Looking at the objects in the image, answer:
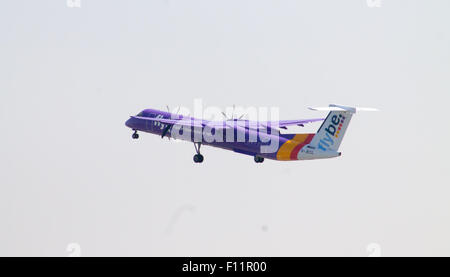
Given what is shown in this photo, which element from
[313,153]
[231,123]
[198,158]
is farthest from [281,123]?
[313,153]

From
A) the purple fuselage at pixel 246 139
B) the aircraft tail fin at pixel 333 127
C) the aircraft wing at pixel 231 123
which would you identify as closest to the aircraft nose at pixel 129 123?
the purple fuselage at pixel 246 139

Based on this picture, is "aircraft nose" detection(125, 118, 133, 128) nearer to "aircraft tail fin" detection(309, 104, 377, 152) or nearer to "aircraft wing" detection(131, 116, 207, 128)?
"aircraft wing" detection(131, 116, 207, 128)

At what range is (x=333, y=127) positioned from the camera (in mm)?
75812

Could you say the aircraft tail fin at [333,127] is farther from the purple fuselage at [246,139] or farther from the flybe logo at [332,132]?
the purple fuselage at [246,139]

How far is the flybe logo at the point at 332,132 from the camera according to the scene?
7531 cm

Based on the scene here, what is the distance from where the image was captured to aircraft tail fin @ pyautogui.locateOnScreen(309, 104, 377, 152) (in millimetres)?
74500

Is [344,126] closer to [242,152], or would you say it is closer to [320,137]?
[320,137]

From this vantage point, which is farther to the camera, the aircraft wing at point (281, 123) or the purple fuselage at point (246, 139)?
the aircraft wing at point (281, 123)

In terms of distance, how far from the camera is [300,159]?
7925cm

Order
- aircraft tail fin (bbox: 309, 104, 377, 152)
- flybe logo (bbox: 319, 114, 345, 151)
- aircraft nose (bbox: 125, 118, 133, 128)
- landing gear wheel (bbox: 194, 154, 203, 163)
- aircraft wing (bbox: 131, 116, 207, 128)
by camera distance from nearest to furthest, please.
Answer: aircraft tail fin (bbox: 309, 104, 377, 152)
flybe logo (bbox: 319, 114, 345, 151)
aircraft wing (bbox: 131, 116, 207, 128)
landing gear wheel (bbox: 194, 154, 203, 163)
aircraft nose (bbox: 125, 118, 133, 128)

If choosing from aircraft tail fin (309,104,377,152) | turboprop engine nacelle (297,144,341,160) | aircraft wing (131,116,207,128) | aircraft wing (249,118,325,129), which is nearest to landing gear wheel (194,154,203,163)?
aircraft wing (131,116,207,128)

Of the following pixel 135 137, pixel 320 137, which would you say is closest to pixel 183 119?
pixel 135 137

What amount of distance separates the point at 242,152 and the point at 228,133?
1.88 m

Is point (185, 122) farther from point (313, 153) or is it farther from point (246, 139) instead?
point (313, 153)
